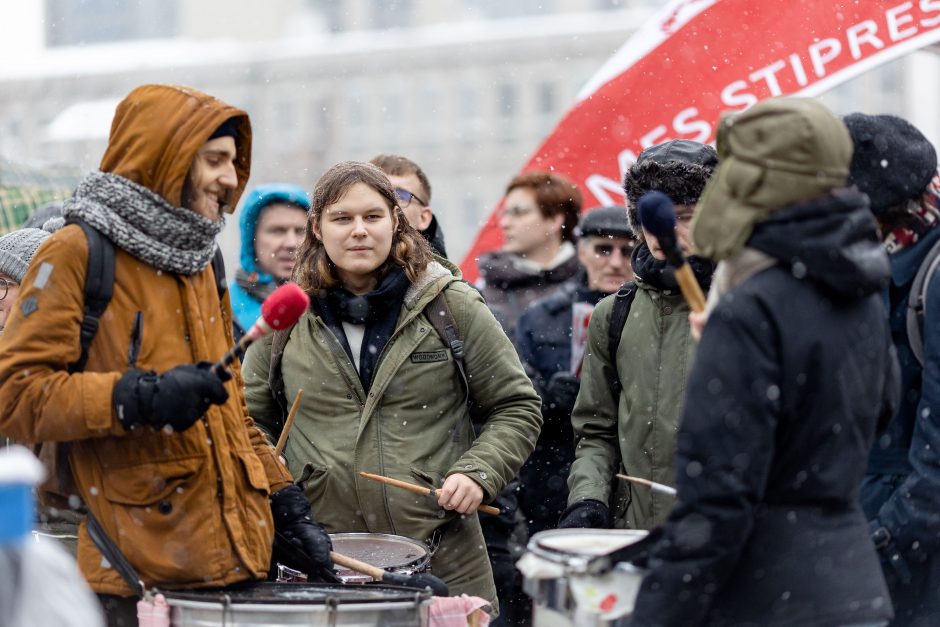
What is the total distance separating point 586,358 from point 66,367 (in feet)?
6.18

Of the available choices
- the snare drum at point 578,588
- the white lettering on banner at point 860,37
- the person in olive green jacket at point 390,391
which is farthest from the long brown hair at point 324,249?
the white lettering on banner at point 860,37

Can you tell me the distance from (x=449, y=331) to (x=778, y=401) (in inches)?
74.2

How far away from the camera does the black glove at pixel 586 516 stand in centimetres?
459

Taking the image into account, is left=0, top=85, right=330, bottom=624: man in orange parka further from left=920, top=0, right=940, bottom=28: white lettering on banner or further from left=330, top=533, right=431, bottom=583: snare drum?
left=920, top=0, right=940, bottom=28: white lettering on banner

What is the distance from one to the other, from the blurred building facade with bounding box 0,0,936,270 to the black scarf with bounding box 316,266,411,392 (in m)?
54.7

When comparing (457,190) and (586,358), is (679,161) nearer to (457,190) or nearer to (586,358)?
(586,358)

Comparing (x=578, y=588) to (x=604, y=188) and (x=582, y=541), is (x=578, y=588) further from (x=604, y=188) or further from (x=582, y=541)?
(x=604, y=188)

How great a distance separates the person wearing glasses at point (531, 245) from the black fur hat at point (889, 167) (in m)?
3.29

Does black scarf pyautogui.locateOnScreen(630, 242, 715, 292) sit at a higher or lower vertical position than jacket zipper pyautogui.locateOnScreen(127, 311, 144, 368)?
lower

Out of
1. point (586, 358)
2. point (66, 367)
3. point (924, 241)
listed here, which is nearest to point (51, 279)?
point (66, 367)

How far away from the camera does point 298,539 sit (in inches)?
168

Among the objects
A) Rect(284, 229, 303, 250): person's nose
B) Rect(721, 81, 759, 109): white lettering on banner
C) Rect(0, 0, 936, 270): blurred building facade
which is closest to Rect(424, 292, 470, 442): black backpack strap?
Rect(284, 229, 303, 250): person's nose

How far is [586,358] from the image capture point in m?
5.01

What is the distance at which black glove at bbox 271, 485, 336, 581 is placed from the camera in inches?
166
